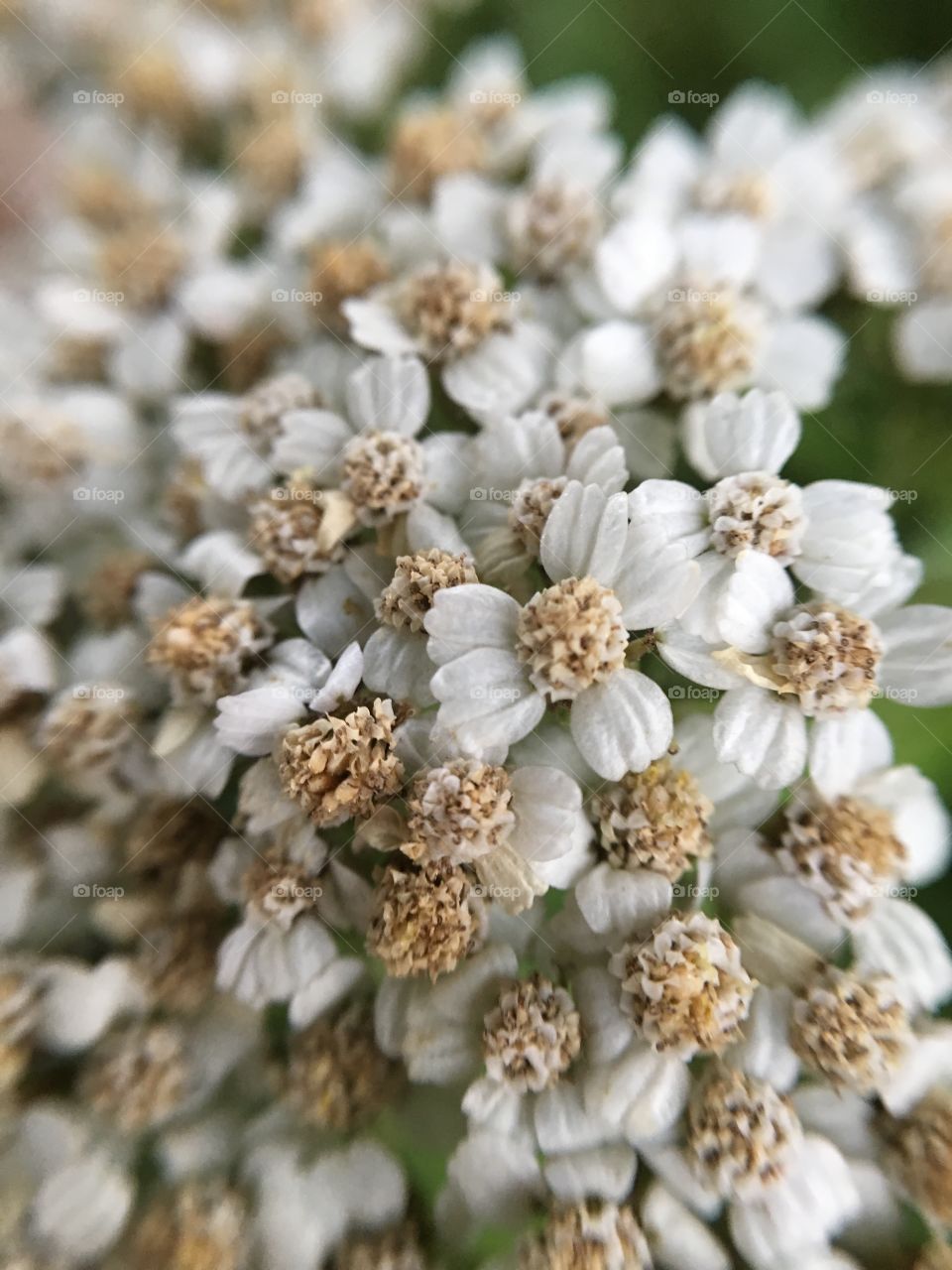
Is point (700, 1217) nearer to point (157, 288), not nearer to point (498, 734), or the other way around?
point (498, 734)

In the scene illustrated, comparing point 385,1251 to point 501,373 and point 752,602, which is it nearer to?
point 752,602

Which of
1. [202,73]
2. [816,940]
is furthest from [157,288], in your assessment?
[816,940]

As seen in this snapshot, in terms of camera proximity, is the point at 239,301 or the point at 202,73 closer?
the point at 239,301

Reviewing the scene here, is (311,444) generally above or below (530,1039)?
above
